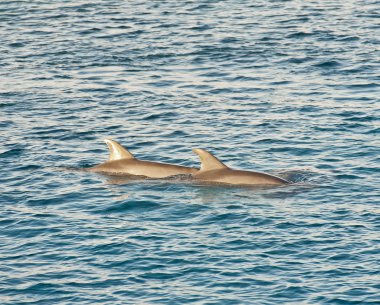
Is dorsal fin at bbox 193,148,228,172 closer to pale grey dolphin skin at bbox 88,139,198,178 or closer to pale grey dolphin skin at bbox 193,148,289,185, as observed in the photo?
pale grey dolphin skin at bbox 193,148,289,185

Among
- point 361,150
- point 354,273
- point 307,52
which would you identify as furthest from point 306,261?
point 307,52

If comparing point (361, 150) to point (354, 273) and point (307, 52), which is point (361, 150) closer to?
point (354, 273)

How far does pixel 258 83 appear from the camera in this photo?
42188 millimetres

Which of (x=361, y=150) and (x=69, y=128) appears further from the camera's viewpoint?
(x=69, y=128)

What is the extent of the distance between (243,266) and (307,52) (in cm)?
2389

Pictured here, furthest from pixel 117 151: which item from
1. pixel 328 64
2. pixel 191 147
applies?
pixel 328 64

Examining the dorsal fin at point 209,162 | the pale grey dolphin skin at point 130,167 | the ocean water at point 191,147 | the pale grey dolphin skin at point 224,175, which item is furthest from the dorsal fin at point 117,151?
the dorsal fin at point 209,162

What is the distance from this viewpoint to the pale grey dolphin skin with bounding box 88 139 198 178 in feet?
102

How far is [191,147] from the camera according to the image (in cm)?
3447

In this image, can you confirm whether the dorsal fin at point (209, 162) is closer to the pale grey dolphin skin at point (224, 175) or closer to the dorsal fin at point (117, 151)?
the pale grey dolphin skin at point (224, 175)

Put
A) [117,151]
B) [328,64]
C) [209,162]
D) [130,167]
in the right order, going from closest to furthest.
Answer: [209,162], [130,167], [117,151], [328,64]

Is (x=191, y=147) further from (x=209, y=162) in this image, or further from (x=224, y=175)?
(x=224, y=175)

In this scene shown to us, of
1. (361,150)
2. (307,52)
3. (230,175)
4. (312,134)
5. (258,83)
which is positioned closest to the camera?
(230,175)

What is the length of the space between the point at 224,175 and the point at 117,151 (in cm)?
361
